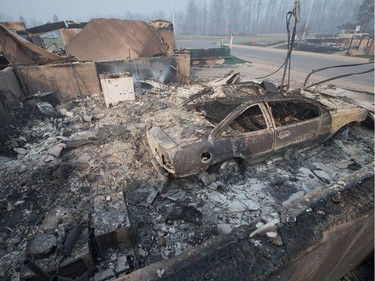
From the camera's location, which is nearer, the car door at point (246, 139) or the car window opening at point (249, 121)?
the car door at point (246, 139)

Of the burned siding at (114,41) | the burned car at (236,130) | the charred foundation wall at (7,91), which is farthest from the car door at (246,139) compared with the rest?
the burned siding at (114,41)

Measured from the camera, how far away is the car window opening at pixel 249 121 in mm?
4652

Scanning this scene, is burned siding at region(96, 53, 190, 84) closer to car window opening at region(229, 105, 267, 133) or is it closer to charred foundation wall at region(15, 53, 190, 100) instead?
charred foundation wall at region(15, 53, 190, 100)

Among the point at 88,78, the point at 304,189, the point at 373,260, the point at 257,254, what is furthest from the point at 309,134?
the point at 88,78

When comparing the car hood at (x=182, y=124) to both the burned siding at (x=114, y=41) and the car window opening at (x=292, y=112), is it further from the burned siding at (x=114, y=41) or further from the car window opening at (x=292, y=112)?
the burned siding at (x=114, y=41)

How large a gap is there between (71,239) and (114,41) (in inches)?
392

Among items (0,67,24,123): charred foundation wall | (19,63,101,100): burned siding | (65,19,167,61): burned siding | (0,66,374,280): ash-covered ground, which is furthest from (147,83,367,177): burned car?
(65,19,167,61): burned siding

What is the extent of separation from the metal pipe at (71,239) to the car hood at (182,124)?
6.38ft

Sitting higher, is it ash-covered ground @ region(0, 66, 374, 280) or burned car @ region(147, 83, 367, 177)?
burned car @ region(147, 83, 367, 177)

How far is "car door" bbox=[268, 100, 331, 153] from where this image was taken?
4.38 meters

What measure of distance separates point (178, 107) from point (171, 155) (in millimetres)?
1744

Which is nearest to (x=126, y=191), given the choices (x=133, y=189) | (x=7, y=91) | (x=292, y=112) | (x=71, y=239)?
(x=133, y=189)

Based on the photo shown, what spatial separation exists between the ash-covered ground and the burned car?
1.37 feet

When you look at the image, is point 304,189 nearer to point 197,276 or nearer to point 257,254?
point 257,254
